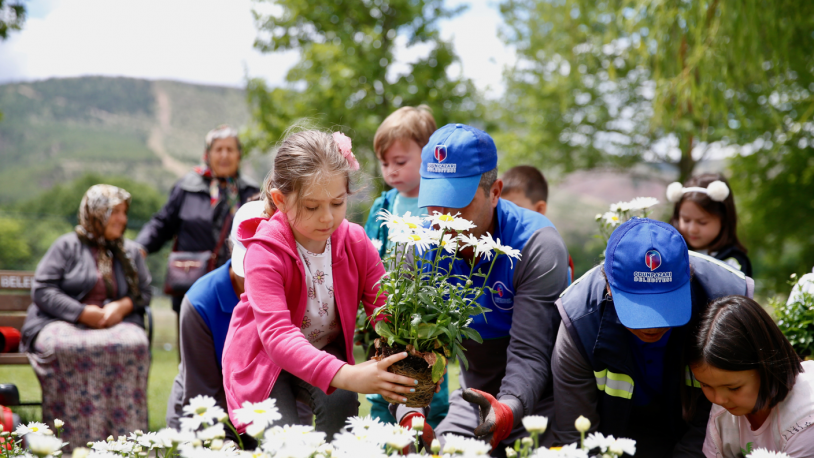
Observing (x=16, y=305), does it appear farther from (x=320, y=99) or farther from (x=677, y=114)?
(x=320, y=99)

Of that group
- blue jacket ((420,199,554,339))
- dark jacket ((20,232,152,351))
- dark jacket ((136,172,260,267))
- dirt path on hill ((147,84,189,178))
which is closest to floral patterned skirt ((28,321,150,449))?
dark jacket ((20,232,152,351))

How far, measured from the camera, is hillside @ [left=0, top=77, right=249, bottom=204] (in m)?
50.1

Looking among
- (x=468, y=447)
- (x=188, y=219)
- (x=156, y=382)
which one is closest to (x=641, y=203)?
(x=468, y=447)

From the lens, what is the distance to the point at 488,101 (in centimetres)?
2041

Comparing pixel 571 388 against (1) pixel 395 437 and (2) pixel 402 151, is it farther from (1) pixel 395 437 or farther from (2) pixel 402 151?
(2) pixel 402 151

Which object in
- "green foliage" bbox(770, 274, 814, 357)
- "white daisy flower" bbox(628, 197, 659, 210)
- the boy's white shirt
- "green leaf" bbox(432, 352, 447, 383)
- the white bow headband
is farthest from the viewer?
the white bow headband

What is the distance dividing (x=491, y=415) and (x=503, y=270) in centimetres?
75

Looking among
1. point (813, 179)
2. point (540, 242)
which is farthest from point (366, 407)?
point (813, 179)

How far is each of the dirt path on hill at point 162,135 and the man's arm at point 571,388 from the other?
182 feet

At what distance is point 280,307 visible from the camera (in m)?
1.97

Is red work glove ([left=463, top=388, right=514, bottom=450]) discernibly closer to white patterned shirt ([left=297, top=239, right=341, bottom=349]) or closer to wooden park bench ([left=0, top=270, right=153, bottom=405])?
white patterned shirt ([left=297, top=239, right=341, bottom=349])

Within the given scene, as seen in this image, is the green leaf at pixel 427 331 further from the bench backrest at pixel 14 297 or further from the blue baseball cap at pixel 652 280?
the bench backrest at pixel 14 297

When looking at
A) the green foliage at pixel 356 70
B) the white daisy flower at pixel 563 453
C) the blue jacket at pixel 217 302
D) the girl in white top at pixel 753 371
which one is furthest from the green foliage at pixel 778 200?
the white daisy flower at pixel 563 453

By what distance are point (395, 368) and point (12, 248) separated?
16812 millimetres
